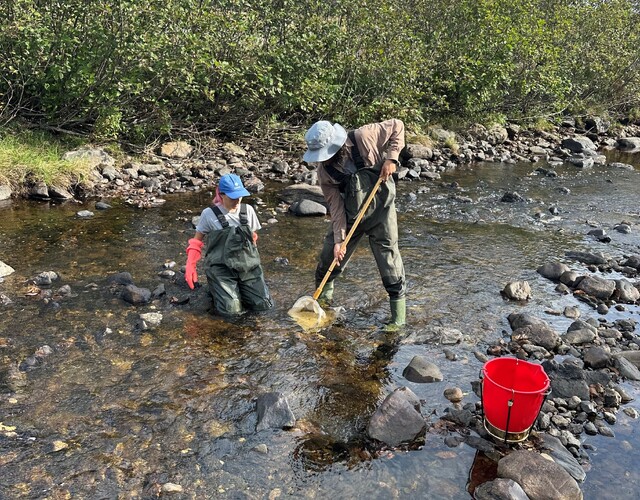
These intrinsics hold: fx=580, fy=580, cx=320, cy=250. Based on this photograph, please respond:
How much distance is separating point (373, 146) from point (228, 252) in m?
1.86

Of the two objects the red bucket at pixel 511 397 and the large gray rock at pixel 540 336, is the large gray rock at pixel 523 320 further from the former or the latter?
the red bucket at pixel 511 397

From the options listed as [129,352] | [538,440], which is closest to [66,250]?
[129,352]

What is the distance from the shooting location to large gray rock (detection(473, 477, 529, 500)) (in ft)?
11.8

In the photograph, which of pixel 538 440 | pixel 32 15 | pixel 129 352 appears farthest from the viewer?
pixel 32 15

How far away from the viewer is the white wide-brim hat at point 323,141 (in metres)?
5.08

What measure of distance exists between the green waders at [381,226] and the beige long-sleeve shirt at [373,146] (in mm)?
88

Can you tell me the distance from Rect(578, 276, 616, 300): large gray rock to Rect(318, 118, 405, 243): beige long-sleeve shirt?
342 centimetres

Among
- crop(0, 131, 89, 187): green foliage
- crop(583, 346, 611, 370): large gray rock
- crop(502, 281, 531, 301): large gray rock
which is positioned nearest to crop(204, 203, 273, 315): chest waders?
crop(502, 281, 531, 301): large gray rock

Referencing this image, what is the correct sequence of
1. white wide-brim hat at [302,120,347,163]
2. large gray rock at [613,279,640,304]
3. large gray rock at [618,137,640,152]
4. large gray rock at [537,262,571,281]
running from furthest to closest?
large gray rock at [618,137,640,152] < large gray rock at [537,262,571,281] < large gray rock at [613,279,640,304] < white wide-brim hat at [302,120,347,163]

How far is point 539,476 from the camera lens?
3.70m

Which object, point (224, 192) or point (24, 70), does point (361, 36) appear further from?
point (224, 192)

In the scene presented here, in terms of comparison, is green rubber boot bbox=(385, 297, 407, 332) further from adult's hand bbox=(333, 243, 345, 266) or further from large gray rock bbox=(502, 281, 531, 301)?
large gray rock bbox=(502, 281, 531, 301)

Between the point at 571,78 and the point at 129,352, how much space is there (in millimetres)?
21235

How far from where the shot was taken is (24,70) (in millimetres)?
10711
